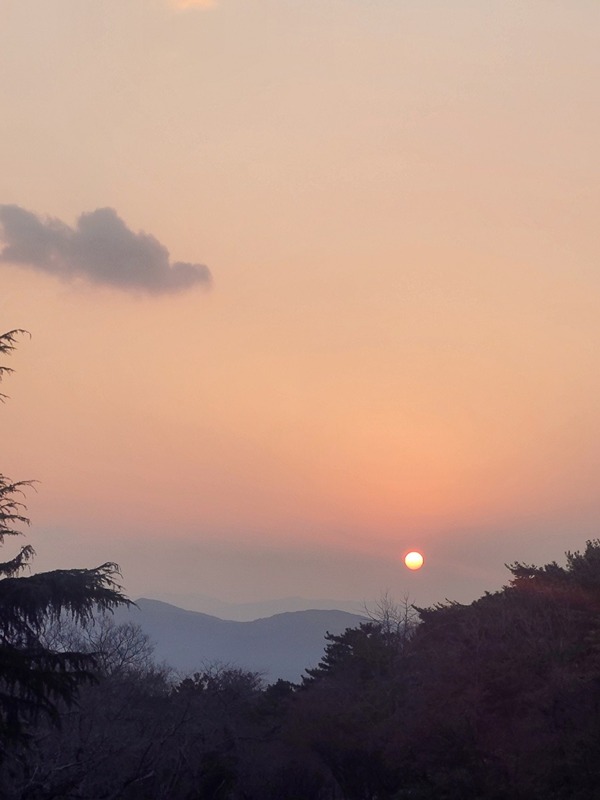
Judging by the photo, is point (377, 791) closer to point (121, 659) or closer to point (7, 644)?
point (121, 659)

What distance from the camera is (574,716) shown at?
26938mm

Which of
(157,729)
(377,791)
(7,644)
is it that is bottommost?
(377,791)

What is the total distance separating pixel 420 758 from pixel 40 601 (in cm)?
1957

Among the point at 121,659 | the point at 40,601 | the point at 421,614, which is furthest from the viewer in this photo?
the point at 121,659

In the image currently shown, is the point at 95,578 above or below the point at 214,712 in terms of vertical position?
above

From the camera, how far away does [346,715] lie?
42.8 meters

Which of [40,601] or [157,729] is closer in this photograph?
[40,601]

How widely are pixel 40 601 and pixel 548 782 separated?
16.3 m

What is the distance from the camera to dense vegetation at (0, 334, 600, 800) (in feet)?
52.0

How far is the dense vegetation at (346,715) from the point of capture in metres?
15.9

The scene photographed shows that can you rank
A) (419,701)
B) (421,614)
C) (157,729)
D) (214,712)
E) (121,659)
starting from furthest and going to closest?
1. (121,659)
2. (214,712)
3. (421,614)
4. (419,701)
5. (157,729)

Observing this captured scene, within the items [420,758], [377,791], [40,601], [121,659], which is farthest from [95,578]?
[121,659]

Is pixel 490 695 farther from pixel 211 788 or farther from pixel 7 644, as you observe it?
pixel 7 644

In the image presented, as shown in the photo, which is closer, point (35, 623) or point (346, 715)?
point (35, 623)
